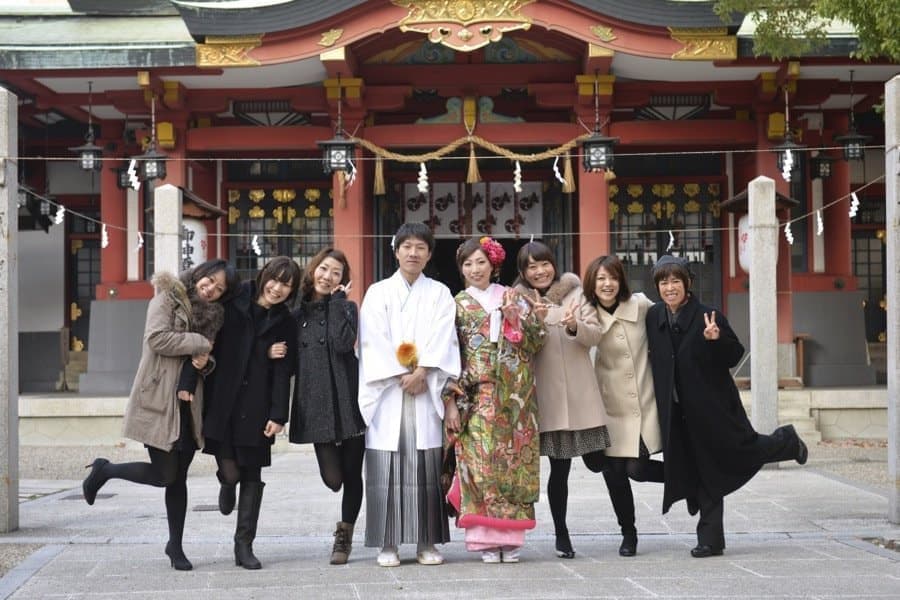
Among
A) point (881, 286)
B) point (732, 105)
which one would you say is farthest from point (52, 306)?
point (881, 286)

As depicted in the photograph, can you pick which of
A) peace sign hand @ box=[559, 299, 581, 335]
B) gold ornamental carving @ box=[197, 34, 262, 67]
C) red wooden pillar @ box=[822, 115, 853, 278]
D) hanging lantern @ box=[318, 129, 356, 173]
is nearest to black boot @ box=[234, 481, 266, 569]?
peace sign hand @ box=[559, 299, 581, 335]

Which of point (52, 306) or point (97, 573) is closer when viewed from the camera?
point (97, 573)

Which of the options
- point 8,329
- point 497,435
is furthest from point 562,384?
point 8,329

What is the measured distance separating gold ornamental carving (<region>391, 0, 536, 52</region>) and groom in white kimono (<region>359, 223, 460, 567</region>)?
314 inches

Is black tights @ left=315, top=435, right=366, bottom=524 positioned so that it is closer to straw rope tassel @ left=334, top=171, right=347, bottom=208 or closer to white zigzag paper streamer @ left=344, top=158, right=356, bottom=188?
white zigzag paper streamer @ left=344, top=158, right=356, bottom=188

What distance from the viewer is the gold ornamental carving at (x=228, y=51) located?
1406cm

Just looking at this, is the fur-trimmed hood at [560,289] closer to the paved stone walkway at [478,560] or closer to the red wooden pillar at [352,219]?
the paved stone walkway at [478,560]

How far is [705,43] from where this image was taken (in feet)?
45.5

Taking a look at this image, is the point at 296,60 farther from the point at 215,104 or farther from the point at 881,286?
the point at 881,286

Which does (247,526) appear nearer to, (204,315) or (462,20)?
(204,315)

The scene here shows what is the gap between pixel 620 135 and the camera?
1524 cm

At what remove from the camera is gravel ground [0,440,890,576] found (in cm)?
1063

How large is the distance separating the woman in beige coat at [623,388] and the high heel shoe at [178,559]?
2.27 metres

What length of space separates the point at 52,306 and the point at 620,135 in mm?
8921
